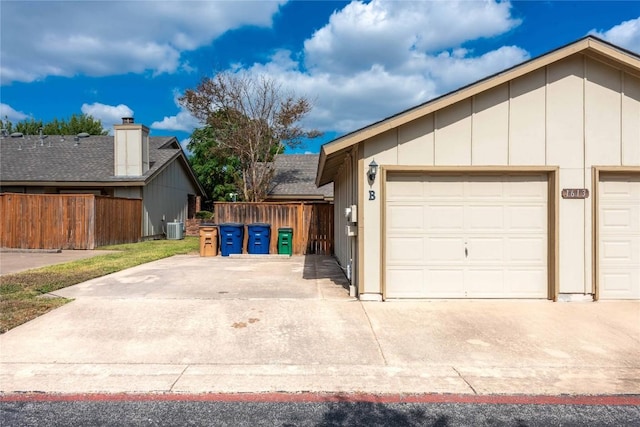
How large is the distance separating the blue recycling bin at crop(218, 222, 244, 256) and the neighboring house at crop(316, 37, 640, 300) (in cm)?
682

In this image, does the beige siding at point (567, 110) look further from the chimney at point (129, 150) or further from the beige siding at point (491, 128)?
the chimney at point (129, 150)

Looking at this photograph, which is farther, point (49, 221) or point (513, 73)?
point (49, 221)

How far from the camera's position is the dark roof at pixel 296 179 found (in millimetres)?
21625

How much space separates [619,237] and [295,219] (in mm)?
9394

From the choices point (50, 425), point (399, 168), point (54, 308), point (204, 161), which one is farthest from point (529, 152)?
point (204, 161)

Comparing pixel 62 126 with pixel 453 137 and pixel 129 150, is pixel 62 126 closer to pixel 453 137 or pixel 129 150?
pixel 129 150

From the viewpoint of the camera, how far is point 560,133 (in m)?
6.94

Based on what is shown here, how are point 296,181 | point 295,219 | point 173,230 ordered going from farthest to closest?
point 296,181
point 173,230
point 295,219

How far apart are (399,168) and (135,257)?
8972mm

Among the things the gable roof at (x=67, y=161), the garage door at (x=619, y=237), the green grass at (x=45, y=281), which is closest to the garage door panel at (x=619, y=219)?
the garage door at (x=619, y=237)

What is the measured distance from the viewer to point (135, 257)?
1245cm

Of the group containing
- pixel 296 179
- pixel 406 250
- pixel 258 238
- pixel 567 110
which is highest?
pixel 296 179

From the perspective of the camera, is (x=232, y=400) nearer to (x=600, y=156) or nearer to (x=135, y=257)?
(x=600, y=156)

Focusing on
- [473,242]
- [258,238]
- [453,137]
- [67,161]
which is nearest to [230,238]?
[258,238]
